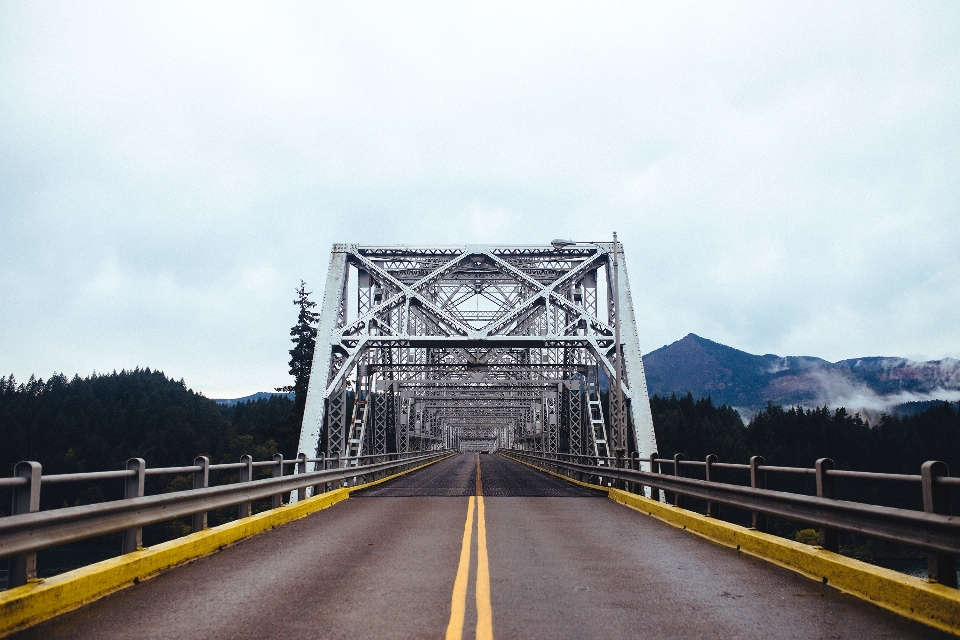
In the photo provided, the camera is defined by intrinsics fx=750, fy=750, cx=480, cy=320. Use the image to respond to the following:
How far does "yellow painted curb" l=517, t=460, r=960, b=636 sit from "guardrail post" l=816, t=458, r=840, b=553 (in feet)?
0.39

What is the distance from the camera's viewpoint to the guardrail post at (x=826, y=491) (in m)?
8.19

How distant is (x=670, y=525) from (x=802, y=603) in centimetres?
686

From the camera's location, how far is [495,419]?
370 ft

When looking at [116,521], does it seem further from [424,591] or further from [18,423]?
[18,423]

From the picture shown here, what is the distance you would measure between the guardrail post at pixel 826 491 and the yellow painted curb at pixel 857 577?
0.12 metres

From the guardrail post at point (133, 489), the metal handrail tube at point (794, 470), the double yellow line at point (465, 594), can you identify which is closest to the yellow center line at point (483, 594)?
the double yellow line at point (465, 594)

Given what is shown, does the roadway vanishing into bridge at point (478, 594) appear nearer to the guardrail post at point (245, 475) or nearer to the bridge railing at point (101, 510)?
the bridge railing at point (101, 510)

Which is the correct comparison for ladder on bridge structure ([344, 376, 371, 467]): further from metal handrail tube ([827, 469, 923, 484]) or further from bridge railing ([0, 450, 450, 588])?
metal handrail tube ([827, 469, 923, 484])

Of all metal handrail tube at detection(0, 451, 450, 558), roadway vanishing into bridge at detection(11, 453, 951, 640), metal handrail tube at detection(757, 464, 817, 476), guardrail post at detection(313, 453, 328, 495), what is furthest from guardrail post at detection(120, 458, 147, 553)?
guardrail post at detection(313, 453, 328, 495)

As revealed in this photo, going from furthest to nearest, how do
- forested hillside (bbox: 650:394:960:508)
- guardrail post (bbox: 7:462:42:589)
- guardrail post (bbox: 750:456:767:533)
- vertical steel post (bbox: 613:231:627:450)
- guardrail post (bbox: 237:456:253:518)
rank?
forested hillside (bbox: 650:394:960:508) → vertical steel post (bbox: 613:231:627:450) → guardrail post (bbox: 237:456:253:518) → guardrail post (bbox: 750:456:767:533) → guardrail post (bbox: 7:462:42:589)

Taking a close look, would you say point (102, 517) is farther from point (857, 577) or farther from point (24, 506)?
point (857, 577)

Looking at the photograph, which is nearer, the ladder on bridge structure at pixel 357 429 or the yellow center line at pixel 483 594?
the yellow center line at pixel 483 594

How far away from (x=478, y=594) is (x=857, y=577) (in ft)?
11.9

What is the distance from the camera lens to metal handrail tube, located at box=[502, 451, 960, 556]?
243 inches
